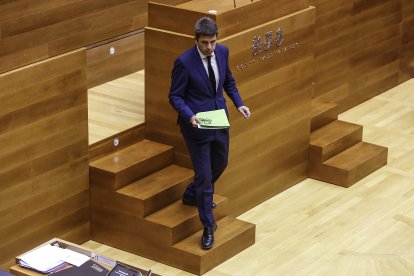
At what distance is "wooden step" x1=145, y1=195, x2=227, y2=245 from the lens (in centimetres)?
324

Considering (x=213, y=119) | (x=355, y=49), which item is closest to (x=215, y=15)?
(x=213, y=119)

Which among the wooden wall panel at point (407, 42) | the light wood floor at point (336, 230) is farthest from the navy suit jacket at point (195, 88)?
the wooden wall panel at point (407, 42)

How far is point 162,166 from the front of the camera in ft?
11.4

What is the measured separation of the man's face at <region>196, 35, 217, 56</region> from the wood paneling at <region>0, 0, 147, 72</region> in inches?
26.7

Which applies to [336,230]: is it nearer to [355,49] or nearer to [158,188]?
[158,188]

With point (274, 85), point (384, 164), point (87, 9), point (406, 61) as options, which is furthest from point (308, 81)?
point (406, 61)

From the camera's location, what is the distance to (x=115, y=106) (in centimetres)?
367

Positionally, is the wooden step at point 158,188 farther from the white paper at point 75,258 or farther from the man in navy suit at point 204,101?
the white paper at point 75,258

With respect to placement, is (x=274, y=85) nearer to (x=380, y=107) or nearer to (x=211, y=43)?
(x=211, y=43)

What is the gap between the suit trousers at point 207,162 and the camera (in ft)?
10.3

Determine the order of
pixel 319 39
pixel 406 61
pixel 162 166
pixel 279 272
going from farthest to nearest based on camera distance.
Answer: pixel 406 61 < pixel 319 39 < pixel 162 166 < pixel 279 272

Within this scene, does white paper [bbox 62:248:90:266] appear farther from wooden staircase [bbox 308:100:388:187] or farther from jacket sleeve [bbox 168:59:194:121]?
wooden staircase [bbox 308:100:388:187]

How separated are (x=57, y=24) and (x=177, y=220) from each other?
0.91 meters

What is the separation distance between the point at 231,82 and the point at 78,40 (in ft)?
2.86
